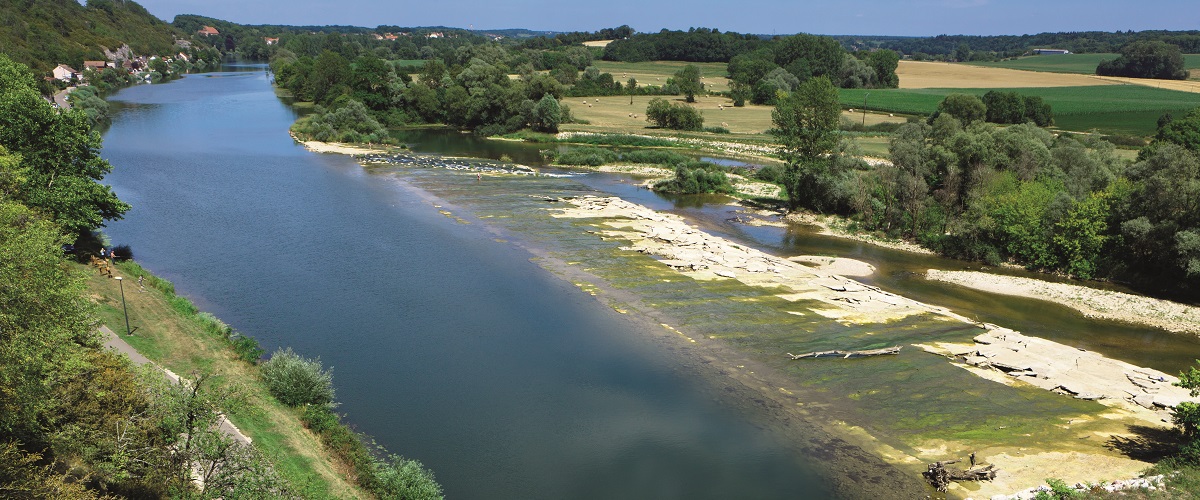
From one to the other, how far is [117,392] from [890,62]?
16142 centimetres

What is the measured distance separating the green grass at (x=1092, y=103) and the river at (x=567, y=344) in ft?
222

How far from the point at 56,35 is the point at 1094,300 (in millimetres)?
170595

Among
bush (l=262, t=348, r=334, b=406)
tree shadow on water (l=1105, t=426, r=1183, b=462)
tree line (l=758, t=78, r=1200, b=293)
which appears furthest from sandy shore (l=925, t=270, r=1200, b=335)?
bush (l=262, t=348, r=334, b=406)

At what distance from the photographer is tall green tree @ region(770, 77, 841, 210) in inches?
2459

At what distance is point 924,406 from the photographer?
3056 cm

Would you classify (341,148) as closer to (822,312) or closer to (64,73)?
(822,312)

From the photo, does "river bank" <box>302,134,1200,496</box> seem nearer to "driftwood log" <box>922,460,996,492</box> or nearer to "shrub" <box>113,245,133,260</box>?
"driftwood log" <box>922,460,996,492</box>

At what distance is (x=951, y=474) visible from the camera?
83.4 feet

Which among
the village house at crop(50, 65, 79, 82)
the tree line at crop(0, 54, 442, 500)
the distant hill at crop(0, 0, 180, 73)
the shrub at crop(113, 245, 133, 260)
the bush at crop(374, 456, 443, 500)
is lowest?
the bush at crop(374, 456, 443, 500)

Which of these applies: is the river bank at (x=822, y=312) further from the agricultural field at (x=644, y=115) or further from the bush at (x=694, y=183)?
the agricultural field at (x=644, y=115)

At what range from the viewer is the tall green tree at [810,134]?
62469 mm

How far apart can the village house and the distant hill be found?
923 millimetres

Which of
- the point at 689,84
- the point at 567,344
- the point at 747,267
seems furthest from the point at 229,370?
the point at 689,84

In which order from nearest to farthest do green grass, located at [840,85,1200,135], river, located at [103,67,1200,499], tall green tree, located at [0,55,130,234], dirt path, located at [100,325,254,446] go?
dirt path, located at [100,325,254,446]
river, located at [103,67,1200,499]
tall green tree, located at [0,55,130,234]
green grass, located at [840,85,1200,135]
